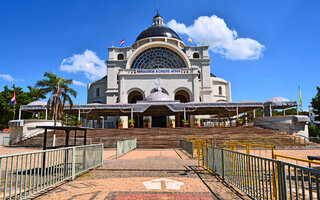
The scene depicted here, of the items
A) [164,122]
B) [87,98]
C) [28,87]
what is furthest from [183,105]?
[28,87]

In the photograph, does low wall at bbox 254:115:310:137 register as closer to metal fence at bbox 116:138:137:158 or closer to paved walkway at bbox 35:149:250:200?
metal fence at bbox 116:138:137:158

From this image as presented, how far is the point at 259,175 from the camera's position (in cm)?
427

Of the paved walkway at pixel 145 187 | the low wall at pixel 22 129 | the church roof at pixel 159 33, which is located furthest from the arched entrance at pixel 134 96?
the paved walkway at pixel 145 187

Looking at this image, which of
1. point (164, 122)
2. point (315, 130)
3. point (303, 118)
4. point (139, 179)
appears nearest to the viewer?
point (139, 179)

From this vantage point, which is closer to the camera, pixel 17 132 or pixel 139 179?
pixel 139 179

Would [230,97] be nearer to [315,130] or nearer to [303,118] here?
[315,130]

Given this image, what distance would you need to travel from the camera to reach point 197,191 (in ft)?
17.1

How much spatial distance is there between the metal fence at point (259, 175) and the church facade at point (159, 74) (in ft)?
99.7

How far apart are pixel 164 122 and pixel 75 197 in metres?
35.5

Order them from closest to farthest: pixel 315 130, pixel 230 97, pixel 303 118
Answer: pixel 303 118 < pixel 315 130 < pixel 230 97

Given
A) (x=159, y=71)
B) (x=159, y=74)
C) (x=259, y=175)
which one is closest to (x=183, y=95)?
(x=159, y=74)

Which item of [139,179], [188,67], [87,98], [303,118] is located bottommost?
[139,179]

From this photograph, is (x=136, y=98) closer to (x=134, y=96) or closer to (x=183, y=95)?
(x=134, y=96)

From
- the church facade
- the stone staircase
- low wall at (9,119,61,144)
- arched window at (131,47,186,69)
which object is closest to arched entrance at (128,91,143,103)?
the church facade
